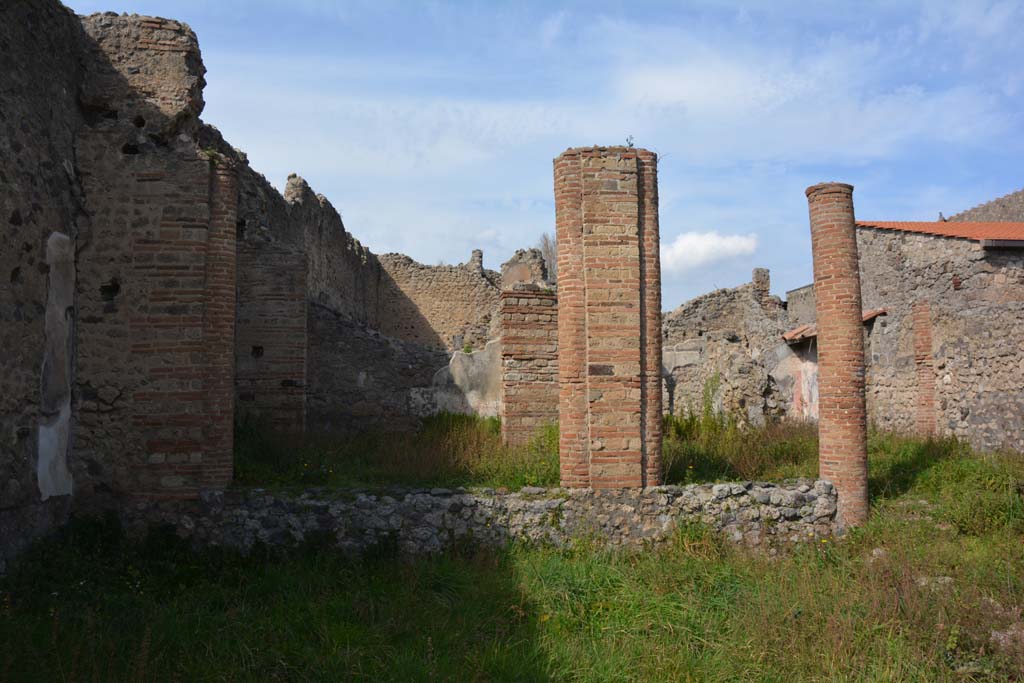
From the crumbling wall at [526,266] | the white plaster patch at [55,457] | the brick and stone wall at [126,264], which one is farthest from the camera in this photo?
the crumbling wall at [526,266]

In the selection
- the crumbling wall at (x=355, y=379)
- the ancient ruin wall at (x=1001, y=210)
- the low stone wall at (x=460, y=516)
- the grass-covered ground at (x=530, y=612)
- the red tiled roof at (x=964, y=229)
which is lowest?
the grass-covered ground at (x=530, y=612)

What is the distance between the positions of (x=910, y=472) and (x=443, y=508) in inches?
252

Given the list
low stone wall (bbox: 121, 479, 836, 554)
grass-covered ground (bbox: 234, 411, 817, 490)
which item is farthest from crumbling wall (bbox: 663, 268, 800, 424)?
low stone wall (bbox: 121, 479, 836, 554)

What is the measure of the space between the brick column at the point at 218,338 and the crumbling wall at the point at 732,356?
9807 mm

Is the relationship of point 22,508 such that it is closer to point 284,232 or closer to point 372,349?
point 372,349

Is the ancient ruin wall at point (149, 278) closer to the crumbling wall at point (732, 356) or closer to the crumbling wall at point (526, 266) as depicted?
the crumbling wall at point (732, 356)

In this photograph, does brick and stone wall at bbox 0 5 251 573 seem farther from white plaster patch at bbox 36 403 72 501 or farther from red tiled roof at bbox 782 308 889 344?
red tiled roof at bbox 782 308 889 344

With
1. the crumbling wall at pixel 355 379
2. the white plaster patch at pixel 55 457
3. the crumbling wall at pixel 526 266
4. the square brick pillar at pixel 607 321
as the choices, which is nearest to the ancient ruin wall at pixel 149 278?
the white plaster patch at pixel 55 457

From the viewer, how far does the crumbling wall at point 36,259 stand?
5824 millimetres

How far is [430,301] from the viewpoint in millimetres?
24359

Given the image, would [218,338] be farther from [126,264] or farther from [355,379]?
[355,379]

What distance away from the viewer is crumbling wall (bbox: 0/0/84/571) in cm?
582

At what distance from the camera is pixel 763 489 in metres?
7.61

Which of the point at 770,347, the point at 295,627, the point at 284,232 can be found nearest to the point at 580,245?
the point at 295,627
